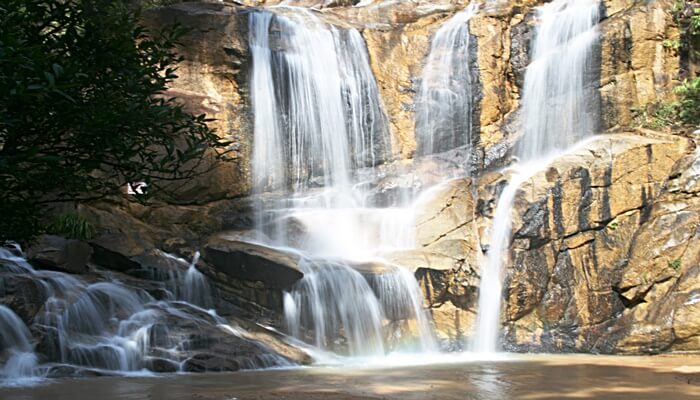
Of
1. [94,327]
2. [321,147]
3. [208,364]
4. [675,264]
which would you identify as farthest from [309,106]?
[675,264]

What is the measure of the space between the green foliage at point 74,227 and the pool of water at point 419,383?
3407 mm

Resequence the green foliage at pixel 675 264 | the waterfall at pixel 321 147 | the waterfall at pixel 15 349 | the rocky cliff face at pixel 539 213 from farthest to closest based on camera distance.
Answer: the waterfall at pixel 321 147, the rocky cliff face at pixel 539 213, the green foliage at pixel 675 264, the waterfall at pixel 15 349

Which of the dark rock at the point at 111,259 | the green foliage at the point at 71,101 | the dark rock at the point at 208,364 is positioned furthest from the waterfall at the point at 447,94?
the green foliage at the point at 71,101

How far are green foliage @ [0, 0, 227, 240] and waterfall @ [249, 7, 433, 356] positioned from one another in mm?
8837

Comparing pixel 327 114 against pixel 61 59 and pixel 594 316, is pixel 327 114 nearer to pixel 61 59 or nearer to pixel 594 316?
pixel 594 316

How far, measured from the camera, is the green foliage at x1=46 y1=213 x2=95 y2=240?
11.9 m

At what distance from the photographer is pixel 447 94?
19.0m

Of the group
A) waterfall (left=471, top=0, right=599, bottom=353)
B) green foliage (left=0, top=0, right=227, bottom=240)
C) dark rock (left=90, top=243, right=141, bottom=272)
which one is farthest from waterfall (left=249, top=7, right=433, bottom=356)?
green foliage (left=0, top=0, right=227, bottom=240)

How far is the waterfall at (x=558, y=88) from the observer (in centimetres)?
1697

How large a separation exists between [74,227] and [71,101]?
8668mm

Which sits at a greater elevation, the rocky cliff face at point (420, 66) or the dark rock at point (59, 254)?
the rocky cliff face at point (420, 66)

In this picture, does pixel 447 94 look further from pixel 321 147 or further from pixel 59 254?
pixel 59 254

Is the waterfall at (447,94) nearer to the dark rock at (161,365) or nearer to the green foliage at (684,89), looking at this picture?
the green foliage at (684,89)

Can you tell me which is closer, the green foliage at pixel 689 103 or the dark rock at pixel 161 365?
the dark rock at pixel 161 365
